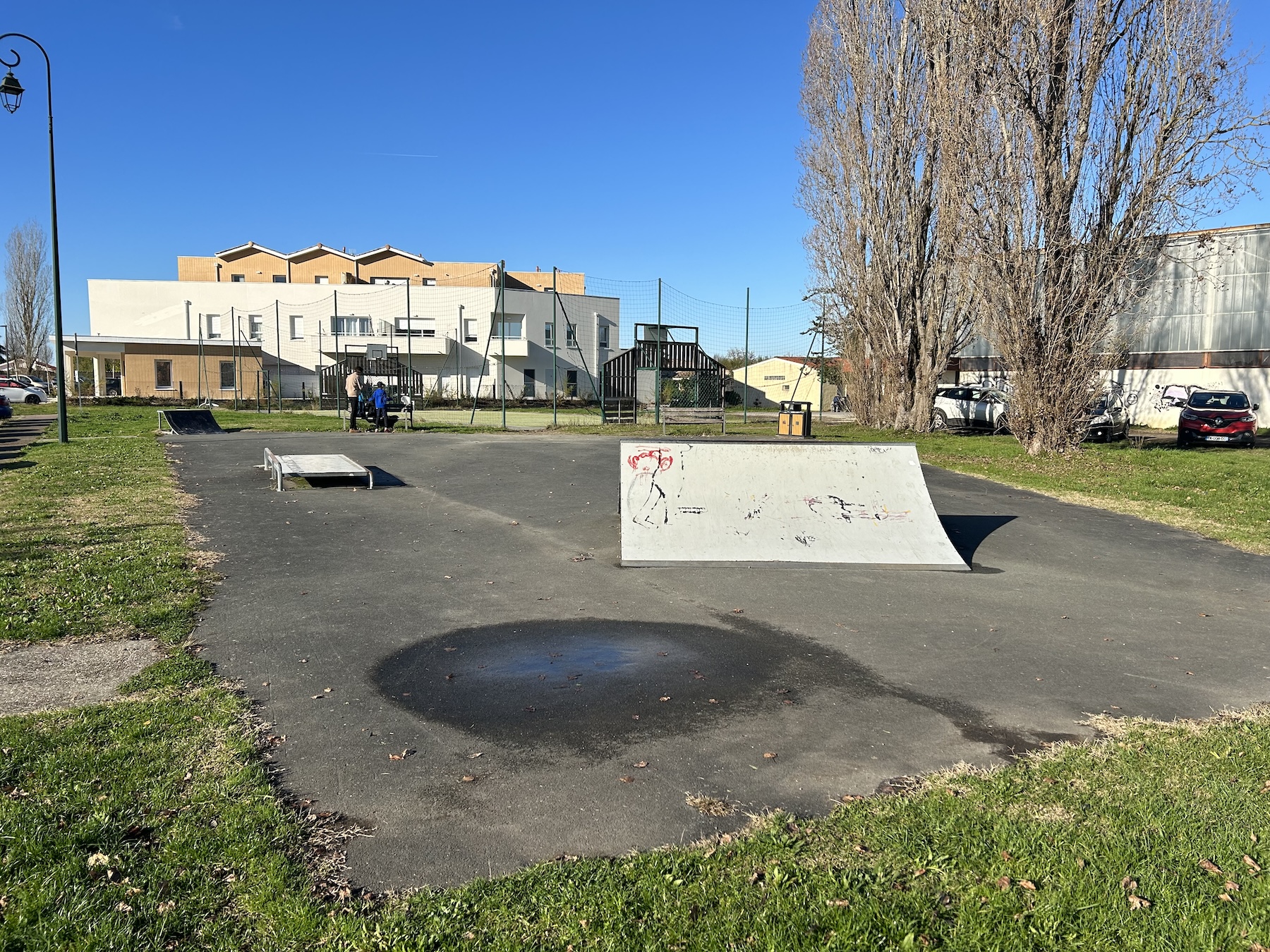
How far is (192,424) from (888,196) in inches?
801

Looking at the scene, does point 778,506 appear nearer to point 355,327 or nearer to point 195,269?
point 355,327

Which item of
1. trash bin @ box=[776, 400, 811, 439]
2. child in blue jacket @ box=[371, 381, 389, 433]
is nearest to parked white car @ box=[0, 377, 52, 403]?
child in blue jacket @ box=[371, 381, 389, 433]

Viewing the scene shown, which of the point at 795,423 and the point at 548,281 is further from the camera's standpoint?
the point at 548,281

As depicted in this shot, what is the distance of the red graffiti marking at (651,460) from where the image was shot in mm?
9469

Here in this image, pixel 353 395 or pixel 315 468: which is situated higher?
pixel 353 395

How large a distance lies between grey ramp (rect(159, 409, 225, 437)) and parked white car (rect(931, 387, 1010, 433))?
20.8 meters

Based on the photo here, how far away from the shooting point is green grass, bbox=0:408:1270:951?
2686 mm

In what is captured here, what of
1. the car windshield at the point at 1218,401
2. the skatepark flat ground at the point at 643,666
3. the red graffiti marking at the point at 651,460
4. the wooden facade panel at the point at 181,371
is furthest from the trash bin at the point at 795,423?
the wooden facade panel at the point at 181,371

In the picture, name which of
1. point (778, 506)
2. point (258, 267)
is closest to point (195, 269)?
point (258, 267)

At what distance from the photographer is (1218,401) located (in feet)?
84.7

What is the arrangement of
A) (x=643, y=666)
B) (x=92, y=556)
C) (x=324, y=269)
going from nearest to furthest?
1. (x=643, y=666)
2. (x=92, y=556)
3. (x=324, y=269)

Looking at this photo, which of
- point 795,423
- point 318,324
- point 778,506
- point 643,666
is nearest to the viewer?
point 643,666

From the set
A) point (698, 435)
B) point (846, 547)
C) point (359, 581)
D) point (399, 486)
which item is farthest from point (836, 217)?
point (359, 581)

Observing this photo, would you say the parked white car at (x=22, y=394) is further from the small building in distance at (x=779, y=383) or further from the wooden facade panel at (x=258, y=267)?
the small building in distance at (x=779, y=383)
